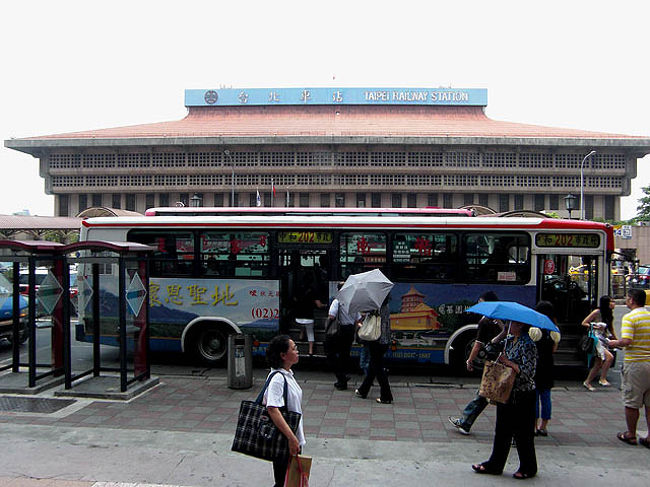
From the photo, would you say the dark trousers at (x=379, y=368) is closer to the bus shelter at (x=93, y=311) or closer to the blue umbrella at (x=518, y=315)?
the blue umbrella at (x=518, y=315)

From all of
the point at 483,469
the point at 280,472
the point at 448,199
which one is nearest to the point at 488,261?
the point at 483,469

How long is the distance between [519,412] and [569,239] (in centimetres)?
522

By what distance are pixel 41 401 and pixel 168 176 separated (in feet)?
159

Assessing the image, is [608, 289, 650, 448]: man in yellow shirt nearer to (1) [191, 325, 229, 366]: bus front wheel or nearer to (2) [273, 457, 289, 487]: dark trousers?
(2) [273, 457, 289, 487]: dark trousers

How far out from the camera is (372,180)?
172ft

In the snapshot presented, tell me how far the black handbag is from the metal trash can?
455 centimetres

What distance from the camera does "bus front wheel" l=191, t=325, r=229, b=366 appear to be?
9734 mm

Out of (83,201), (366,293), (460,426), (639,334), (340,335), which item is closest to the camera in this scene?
(639,334)

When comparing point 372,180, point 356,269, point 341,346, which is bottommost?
point 341,346

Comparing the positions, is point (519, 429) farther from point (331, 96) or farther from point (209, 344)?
point (331, 96)

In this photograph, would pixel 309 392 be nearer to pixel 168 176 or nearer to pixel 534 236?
pixel 534 236

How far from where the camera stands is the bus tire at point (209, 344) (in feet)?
31.9

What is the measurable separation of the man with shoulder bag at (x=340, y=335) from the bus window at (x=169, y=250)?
10.6 feet

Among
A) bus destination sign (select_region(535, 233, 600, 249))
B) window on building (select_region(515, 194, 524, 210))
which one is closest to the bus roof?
bus destination sign (select_region(535, 233, 600, 249))
